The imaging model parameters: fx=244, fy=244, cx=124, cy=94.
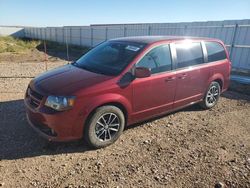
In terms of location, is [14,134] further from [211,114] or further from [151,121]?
[211,114]

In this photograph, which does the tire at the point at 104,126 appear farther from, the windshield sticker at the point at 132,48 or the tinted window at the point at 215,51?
the tinted window at the point at 215,51

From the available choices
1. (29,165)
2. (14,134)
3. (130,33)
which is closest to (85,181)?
(29,165)

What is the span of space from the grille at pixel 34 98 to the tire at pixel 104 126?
0.83 meters

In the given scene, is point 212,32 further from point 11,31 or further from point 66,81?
point 11,31

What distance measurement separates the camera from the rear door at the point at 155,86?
4.28 metres

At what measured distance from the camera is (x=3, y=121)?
4949mm

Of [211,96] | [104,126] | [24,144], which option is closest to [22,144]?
[24,144]

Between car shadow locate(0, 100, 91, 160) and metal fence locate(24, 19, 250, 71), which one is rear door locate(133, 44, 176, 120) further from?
metal fence locate(24, 19, 250, 71)

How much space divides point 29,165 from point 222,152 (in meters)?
3.05

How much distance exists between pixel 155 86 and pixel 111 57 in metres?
0.98

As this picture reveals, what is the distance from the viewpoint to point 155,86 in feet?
14.6

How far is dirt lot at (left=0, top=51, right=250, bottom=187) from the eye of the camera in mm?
3258

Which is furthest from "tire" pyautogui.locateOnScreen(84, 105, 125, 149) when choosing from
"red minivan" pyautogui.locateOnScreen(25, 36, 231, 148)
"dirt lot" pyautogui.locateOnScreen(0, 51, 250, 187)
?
"dirt lot" pyautogui.locateOnScreen(0, 51, 250, 187)

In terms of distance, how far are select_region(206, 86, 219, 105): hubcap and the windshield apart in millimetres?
2423
